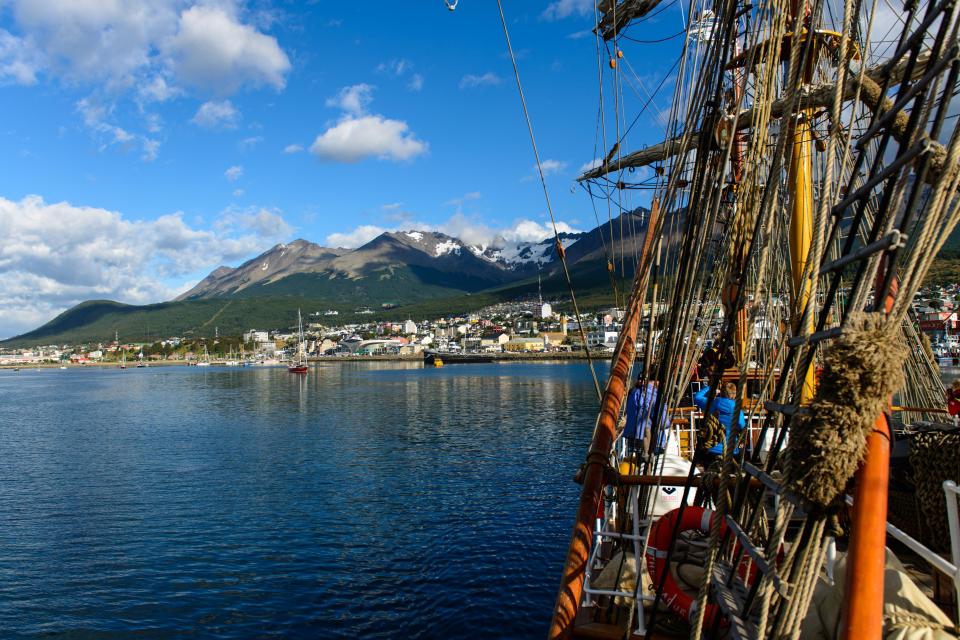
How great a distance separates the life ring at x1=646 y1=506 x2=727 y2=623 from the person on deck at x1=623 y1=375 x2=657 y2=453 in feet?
6.67

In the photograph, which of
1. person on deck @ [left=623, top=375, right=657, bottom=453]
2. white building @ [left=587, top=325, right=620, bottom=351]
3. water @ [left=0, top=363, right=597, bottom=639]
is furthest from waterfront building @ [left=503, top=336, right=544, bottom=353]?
person on deck @ [left=623, top=375, right=657, bottom=453]

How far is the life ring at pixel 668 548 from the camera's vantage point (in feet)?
15.9

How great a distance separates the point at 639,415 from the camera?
8656 mm

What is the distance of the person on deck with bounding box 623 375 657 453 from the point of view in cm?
786

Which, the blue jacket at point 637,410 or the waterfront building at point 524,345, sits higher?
the blue jacket at point 637,410

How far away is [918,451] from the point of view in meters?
4.74

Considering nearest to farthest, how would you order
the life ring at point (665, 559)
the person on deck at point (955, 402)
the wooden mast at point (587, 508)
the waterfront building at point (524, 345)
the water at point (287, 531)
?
1. the wooden mast at point (587, 508)
2. the life ring at point (665, 559)
3. the person on deck at point (955, 402)
4. the water at point (287, 531)
5. the waterfront building at point (524, 345)

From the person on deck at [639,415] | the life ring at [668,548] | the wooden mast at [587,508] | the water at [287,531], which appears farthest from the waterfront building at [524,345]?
the life ring at [668,548]

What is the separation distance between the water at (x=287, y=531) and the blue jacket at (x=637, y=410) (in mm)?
3967

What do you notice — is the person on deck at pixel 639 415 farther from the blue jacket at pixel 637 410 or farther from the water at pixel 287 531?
the water at pixel 287 531

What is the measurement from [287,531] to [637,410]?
1146 centimetres

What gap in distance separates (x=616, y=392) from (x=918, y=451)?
235cm

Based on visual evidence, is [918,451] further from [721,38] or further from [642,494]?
[721,38]

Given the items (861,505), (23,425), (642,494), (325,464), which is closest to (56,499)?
(325,464)
